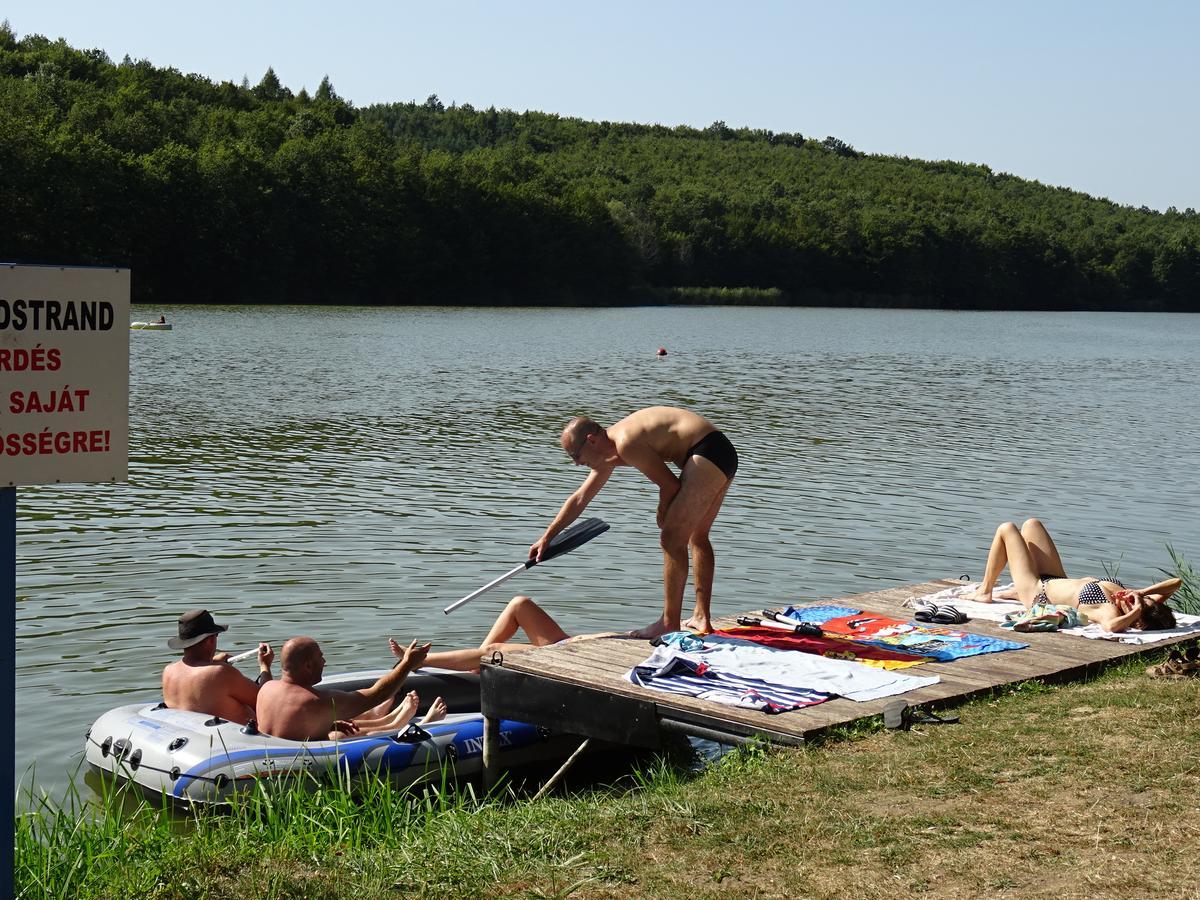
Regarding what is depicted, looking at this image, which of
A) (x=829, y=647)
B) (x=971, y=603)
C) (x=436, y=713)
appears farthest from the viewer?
(x=971, y=603)

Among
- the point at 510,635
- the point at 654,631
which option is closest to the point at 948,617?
the point at 654,631

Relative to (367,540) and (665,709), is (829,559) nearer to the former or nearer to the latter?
(367,540)

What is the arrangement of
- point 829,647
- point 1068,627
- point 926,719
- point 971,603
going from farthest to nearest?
1. point 971,603
2. point 1068,627
3. point 829,647
4. point 926,719

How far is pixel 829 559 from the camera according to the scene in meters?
12.2

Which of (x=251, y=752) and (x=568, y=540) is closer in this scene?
(x=251, y=752)

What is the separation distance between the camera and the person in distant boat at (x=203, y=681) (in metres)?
6.65

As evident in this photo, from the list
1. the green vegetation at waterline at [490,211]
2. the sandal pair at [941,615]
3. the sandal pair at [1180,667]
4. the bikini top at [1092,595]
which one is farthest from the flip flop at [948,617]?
the green vegetation at waterline at [490,211]

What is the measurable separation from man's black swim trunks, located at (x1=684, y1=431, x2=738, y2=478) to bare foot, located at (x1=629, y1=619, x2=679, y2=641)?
0.91m

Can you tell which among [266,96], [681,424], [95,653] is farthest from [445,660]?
[266,96]

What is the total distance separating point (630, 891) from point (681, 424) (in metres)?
4.07

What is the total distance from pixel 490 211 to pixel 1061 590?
80227 mm

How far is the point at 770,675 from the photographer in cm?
635

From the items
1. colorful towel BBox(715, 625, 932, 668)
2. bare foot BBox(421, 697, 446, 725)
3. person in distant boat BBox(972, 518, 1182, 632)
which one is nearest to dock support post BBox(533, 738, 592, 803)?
bare foot BBox(421, 697, 446, 725)

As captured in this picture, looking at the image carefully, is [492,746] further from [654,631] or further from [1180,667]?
[1180,667]
